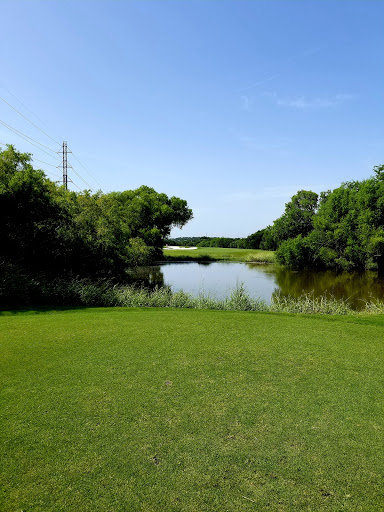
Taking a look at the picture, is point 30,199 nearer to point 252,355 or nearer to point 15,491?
point 252,355

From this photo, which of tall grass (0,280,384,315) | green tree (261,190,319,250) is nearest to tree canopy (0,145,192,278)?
tall grass (0,280,384,315)

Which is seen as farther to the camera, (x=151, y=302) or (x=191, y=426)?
(x=151, y=302)

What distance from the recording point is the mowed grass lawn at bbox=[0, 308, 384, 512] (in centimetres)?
234

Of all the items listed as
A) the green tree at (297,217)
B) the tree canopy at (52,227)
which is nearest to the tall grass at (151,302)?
the tree canopy at (52,227)

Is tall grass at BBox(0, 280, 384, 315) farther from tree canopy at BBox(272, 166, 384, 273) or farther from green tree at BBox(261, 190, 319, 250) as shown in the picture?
green tree at BBox(261, 190, 319, 250)

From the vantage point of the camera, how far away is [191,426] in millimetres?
3102

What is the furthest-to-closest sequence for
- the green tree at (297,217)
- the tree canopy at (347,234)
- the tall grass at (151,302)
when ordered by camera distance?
the green tree at (297,217) → the tree canopy at (347,234) → the tall grass at (151,302)

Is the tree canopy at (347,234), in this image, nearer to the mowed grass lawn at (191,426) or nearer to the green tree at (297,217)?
the green tree at (297,217)

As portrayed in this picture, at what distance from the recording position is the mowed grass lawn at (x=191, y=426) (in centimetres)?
234

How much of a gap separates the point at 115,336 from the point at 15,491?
12.1 ft

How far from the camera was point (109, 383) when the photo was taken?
157 inches

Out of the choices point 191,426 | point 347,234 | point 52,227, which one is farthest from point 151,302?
point 347,234

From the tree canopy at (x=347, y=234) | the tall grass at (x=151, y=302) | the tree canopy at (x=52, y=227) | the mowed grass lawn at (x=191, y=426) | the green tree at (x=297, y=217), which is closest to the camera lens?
the mowed grass lawn at (x=191, y=426)

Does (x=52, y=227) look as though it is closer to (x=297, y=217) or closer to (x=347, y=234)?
(x=347, y=234)
